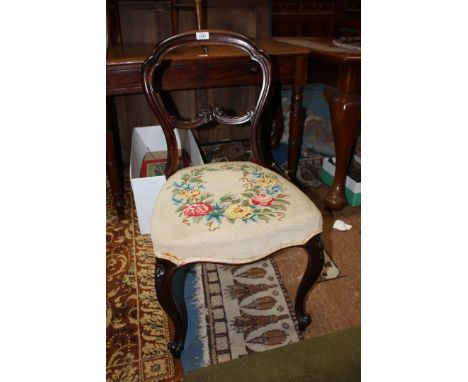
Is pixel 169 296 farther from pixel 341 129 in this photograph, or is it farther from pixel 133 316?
pixel 341 129

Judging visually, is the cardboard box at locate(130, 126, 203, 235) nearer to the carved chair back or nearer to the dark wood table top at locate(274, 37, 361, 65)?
the carved chair back

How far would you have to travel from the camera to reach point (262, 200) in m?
1.15

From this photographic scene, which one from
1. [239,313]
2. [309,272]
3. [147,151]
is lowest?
[239,313]

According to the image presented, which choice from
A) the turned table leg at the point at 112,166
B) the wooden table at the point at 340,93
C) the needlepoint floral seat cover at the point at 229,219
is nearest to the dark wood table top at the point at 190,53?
the wooden table at the point at 340,93

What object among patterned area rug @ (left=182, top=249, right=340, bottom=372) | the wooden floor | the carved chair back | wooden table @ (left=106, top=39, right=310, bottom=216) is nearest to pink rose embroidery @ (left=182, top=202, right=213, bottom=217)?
the carved chair back

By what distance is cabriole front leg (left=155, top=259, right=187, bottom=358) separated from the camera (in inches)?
41.4

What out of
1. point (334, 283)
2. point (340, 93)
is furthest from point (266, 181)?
point (340, 93)

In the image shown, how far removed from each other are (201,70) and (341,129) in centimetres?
75

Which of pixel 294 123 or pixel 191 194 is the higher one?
pixel 294 123

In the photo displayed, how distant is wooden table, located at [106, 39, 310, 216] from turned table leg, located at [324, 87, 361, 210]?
21 centimetres

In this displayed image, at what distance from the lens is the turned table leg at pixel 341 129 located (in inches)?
67.2

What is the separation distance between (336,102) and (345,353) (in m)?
1.13

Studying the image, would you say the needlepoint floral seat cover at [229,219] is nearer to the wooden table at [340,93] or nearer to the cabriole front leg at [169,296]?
the cabriole front leg at [169,296]

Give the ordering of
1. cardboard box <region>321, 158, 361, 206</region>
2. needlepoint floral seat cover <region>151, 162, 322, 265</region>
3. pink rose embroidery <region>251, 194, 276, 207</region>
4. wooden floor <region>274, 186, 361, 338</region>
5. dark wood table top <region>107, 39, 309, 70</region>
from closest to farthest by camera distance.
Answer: needlepoint floral seat cover <region>151, 162, 322, 265</region> < pink rose embroidery <region>251, 194, 276, 207</region> < wooden floor <region>274, 186, 361, 338</region> < dark wood table top <region>107, 39, 309, 70</region> < cardboard box <region>321, 158, 361, 206</region>
